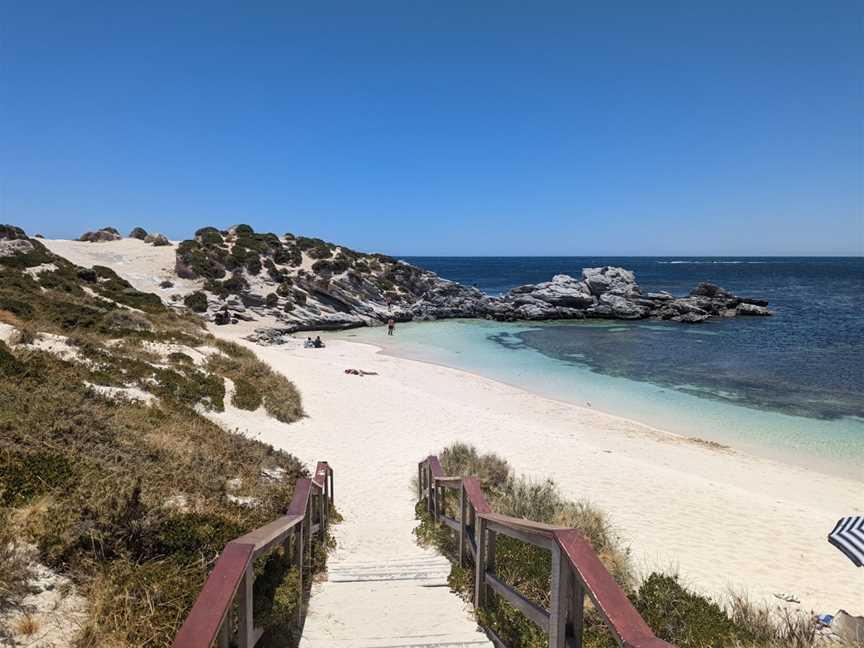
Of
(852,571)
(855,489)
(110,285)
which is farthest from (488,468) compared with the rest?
(110,285)

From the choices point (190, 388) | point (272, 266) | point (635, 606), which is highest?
point (272, 266)

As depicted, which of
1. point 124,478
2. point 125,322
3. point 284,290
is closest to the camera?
point 124,478

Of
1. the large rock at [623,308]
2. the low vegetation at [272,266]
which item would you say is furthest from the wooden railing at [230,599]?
the large rock at [623,308]

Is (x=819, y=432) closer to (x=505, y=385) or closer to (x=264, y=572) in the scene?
(x=505, y=385)

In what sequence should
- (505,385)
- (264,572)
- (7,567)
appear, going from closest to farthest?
(7,567), (264,572), (505,385)

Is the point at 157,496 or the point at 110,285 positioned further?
the point at 110,285

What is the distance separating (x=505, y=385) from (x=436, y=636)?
20601 millimetres

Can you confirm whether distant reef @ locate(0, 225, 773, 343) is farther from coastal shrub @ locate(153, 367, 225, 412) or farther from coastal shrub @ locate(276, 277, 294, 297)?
coastal shrub @ locate(153, 367, 225, 412)

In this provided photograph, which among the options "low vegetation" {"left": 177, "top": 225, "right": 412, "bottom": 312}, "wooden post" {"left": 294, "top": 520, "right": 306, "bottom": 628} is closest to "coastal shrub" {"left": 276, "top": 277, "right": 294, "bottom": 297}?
"low vegetation" {"left": 177, "top": 225, "right": 412, "bottom": 312}

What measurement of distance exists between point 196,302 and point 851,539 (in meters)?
37.0

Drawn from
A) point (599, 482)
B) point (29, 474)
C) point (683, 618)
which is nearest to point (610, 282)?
point (599, 482)

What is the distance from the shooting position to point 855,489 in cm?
1292

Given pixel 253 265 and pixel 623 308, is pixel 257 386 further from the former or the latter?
pixel 623 308

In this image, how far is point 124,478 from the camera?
559 cm
